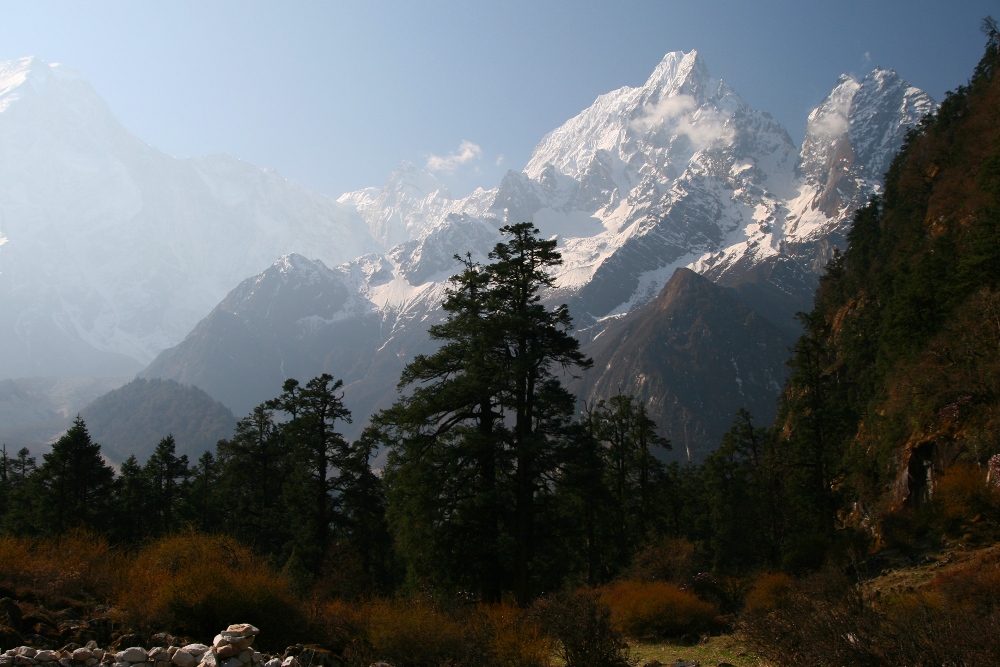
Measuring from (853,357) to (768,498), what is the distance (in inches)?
971

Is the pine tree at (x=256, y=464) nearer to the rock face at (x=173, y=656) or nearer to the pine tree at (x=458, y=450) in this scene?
the pine tree at (x=458, y=450)

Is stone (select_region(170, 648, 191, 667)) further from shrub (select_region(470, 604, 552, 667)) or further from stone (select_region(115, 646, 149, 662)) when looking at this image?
shrub (select_region(470, 604, 552, 667))

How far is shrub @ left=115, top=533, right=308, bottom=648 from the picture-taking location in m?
12.1

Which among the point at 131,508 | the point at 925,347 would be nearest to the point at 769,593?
the point at 925,347

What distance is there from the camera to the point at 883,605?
13.2 m

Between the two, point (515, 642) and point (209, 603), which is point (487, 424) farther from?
point (209, 603)

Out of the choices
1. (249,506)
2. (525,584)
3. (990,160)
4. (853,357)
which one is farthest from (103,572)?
(853,357)

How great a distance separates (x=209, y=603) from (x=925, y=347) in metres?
35.1

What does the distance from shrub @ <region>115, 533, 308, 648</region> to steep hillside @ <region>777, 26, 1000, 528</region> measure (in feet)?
72.1

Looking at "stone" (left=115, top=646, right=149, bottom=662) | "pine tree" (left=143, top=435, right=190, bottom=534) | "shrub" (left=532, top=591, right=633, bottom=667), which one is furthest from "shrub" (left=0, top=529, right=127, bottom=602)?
"pine tree" (left=143, top=435, right=190, bottom=534)

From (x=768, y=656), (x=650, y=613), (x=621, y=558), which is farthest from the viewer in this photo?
(x=621, y=558)

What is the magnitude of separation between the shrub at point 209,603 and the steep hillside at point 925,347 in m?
22.0

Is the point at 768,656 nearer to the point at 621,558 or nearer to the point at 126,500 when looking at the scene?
the point at 621,558

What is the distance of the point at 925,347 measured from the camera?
1283 inches
